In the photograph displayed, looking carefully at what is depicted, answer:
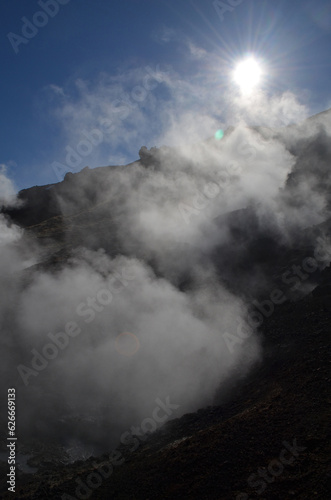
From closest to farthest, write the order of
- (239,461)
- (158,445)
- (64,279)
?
(239,461)
(158,445)
(64,279)

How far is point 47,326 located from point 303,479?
15910 millimetres

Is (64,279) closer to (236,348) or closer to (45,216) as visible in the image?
(236,348)

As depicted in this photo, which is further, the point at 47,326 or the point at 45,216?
the point at 45,216

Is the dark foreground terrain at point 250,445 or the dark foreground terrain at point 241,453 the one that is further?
the dark foreground terrain at point 250,445

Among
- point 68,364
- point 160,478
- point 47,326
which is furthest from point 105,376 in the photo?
point 160,478

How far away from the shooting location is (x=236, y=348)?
16.4m

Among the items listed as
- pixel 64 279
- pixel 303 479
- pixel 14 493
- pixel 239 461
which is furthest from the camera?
pixel 64 279

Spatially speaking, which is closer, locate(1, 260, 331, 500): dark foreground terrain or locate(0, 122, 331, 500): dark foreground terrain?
locate(1, 260, 331, 500): dark foreground terrain

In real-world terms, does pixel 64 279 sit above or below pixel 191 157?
below

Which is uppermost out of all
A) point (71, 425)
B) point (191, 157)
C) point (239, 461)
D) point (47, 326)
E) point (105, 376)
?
point (191, 157)

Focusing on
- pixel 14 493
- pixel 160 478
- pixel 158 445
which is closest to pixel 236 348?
pixel 158 445

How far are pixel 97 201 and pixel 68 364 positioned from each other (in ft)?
111

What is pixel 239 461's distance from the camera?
8.83 meters

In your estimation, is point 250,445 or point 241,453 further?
point 250,445
